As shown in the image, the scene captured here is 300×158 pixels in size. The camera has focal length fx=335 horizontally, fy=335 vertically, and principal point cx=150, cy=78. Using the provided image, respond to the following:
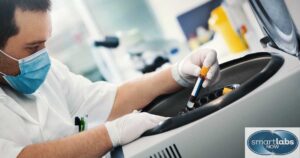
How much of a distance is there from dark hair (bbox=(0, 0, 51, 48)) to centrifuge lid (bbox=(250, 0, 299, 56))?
79 centimetres

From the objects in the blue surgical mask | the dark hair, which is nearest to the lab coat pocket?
the blue surgical mask

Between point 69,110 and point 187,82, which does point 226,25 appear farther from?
point 69,110

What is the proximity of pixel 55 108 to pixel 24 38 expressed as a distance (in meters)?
0.35

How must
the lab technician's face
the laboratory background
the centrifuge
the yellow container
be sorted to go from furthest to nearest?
1. the laboratory background
2. the yellow container
3. the lab technician's face
4. the centrifuge

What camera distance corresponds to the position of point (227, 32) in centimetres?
189

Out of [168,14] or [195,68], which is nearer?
[195,68]

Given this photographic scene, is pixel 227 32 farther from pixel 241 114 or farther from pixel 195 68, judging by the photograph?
pixel 241 114

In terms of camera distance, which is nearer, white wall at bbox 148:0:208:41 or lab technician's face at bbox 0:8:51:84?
lab technician's face at bbox 0:8:51:84

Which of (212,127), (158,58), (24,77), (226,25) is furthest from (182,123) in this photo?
(158,58)

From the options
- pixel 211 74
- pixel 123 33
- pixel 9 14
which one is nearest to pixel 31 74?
pixel 9 14

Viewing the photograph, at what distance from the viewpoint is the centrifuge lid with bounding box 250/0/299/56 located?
72 cm

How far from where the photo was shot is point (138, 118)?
0.94m

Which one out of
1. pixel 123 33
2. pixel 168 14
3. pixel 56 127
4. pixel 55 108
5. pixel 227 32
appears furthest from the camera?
pixel 123 33

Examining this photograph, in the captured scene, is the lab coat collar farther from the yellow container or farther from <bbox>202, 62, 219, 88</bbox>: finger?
the yellow container
